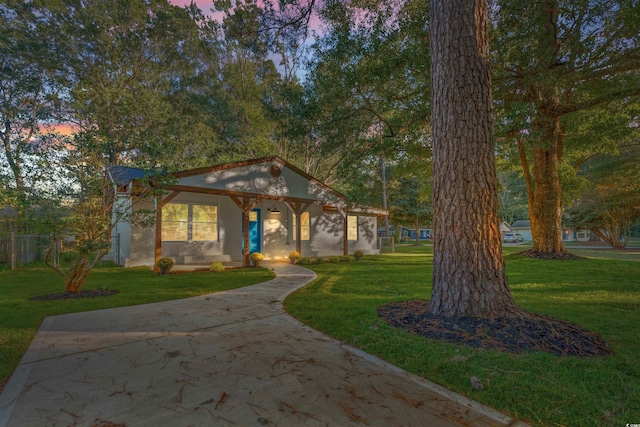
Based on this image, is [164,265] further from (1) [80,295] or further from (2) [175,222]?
(1) [80,295]

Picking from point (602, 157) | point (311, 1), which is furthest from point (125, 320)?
point (602, 157)

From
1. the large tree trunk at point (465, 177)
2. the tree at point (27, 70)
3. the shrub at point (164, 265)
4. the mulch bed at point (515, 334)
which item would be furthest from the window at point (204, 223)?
the tree at point (27, 70)

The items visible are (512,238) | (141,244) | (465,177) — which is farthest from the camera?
(512,238)

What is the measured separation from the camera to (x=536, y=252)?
37.5 feet

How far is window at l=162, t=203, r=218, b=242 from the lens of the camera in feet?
36.0

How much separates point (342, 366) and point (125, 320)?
10.6 feet

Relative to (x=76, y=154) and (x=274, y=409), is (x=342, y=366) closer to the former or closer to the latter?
(x=274, y=409)

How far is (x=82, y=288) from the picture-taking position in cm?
679

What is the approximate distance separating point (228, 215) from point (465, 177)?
33.6 feet

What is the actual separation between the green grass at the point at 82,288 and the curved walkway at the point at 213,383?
0.20m

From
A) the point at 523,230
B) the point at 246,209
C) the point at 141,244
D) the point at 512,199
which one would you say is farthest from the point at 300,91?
the point at 512,199

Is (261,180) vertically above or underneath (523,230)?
above

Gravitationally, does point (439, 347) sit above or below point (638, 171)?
below

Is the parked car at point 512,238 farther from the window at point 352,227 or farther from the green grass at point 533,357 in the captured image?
the green grass at point 533,357
